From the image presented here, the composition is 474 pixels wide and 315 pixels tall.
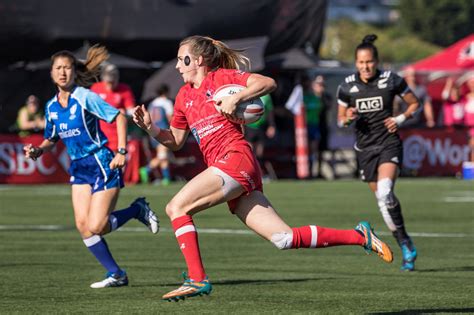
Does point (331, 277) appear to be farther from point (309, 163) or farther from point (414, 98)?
point (309, 163)

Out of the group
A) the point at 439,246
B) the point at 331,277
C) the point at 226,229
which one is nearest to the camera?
the point at 331,277

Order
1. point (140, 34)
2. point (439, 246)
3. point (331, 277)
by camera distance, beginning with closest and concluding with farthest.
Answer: point (331, 277) < point (439, 246) < point (140, 34)

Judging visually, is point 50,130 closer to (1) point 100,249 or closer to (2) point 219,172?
(1) point 100,249

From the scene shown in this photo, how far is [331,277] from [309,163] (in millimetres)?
17725

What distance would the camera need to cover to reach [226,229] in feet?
54.2

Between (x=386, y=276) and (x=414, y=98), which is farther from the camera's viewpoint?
(x=414, y=98)

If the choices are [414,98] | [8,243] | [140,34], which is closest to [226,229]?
[8,243]

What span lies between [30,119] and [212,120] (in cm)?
1864

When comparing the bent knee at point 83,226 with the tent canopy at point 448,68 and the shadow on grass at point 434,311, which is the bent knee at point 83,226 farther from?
the tent canopy at point 448,68

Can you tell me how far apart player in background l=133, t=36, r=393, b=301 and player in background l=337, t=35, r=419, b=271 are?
132 inches

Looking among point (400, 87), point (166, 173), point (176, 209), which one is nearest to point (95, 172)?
point (176, 209)

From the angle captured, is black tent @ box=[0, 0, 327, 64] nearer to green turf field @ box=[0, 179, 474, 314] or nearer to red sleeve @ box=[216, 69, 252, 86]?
green turf field @ box=[0, 179, 474, 314]

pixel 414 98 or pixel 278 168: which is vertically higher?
pixel 414 98

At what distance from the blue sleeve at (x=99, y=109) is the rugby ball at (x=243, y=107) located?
2.41 m
